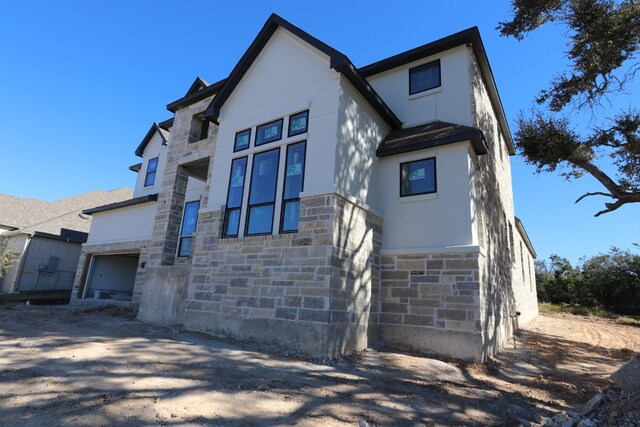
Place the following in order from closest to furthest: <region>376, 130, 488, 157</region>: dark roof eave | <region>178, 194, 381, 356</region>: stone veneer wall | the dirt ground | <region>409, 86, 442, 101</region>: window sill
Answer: the dirt ground < <region>178, 194, 381, 356</region>: stone veneer wall < <region>376, 130, 488, 157</region>: dark roof eave < <region>409, 86, 442, 101</region>: window sill

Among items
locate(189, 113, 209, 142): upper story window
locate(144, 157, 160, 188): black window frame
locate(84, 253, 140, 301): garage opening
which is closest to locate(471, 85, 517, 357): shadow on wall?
locate(189, 113, 209, 142): upper story window

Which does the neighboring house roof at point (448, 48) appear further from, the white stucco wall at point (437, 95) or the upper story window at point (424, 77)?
the upper story window at point (424, 77)

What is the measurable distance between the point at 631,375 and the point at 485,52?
9.27 m

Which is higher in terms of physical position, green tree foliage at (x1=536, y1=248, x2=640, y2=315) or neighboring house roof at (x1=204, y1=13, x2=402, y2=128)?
neighboring house roof at (x1=204, y1=13, x2=402, y2=128)

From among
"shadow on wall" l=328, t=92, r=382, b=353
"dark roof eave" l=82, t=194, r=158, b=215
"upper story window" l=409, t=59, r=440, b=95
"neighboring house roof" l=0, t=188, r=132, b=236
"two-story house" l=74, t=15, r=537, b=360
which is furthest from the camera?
"neighboring house roof" l=0, t=188, r=132, b=236

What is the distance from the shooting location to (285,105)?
29.6 feet

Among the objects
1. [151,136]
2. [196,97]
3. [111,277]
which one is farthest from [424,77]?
[111,277]

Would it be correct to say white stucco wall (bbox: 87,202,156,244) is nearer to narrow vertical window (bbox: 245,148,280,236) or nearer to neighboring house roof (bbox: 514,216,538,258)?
narrow vertical window (bbox: 245,148,280,236)

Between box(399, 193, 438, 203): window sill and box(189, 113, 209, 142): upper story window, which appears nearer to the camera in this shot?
box(399, 193, 438, 203): window sill

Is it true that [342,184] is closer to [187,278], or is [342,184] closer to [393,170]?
[393,170]

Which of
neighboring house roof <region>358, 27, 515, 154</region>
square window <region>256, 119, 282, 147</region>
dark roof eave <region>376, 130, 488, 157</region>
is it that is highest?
neighboring house roof <region>358, 27, 515, 154</region>

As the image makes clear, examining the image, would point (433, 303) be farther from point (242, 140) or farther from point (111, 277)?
point (111, 277)

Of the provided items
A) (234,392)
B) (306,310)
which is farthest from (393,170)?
(234,392)

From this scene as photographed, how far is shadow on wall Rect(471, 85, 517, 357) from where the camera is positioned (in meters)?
8.34
